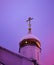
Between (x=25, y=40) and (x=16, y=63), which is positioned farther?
(x=25, y=40)

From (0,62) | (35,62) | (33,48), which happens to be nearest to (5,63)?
(0,62)

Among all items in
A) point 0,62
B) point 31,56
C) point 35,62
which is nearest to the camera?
point 0,62

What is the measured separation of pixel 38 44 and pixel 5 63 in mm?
5269

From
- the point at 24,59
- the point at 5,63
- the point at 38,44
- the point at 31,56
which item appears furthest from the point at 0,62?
the point at 38,44

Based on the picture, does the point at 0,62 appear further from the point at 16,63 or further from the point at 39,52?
→ the point at 39,52

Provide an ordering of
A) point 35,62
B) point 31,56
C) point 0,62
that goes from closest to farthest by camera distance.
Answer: point 0,62 < point 35,62 < point 31,56

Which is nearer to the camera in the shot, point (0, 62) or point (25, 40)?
point (0, 62)

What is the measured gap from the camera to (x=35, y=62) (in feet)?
71.7

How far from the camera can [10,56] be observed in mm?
20844

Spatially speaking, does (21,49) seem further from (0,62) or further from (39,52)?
(0,62)

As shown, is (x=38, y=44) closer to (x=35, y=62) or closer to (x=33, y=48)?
(x=33, y=48)

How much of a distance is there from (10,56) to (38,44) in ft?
14.7

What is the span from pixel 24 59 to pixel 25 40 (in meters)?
3.64

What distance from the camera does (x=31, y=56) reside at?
23.3 metres
